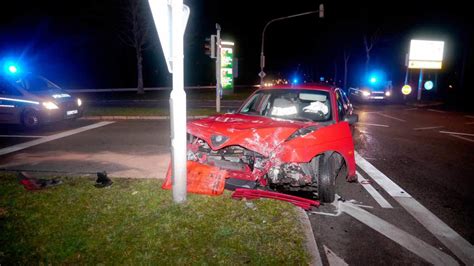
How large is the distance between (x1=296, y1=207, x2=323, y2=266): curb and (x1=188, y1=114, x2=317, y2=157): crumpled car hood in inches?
36.9

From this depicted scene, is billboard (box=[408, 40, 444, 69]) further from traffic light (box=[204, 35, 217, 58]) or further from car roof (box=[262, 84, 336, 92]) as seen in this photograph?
car roof (box=[262, 84, 336, 92])

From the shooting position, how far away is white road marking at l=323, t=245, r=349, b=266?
3559 mm

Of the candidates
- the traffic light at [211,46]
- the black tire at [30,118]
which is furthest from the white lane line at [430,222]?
the black tire at [30,118]

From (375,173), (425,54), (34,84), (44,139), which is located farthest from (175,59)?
(425,54)

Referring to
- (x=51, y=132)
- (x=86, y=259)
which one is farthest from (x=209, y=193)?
(x=51, y=132)

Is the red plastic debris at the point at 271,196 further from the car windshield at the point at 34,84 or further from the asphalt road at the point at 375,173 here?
the car windshield at the point at 34,84

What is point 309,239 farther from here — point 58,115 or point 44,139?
point 58,115

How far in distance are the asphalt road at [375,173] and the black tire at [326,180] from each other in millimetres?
195

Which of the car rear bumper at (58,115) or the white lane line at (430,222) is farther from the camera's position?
the car rear bumper at (58,115)

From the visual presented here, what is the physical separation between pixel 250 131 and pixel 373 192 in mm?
2588

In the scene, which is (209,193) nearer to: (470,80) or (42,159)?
(42,159)

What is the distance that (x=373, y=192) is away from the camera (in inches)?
227

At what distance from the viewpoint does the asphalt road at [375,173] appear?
13.1ft

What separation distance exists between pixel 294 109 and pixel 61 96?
9418 mm
